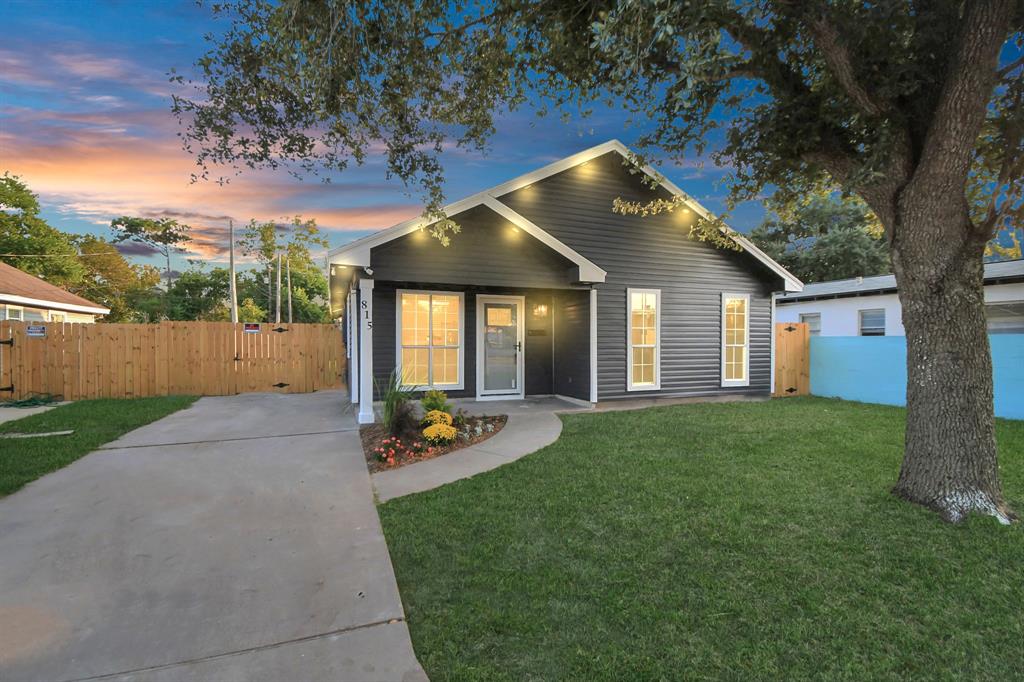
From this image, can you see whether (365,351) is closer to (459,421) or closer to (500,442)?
(459,421)

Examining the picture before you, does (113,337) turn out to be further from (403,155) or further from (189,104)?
(403,155)

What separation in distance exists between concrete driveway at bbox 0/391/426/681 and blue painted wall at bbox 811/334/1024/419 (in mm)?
10630

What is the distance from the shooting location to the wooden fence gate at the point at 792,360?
454 inches

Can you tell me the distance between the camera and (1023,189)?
457cm

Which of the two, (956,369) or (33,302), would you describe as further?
(33,302)

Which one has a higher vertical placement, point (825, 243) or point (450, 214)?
point (825, 243)

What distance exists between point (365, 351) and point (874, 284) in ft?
44.7

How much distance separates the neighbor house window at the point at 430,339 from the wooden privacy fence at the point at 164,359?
4.56m

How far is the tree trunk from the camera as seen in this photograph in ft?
12.0

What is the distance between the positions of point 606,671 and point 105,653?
232 cm

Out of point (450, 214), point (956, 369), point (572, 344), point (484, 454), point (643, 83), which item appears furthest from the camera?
point (572, 344)

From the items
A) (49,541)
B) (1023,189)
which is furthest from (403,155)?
(1023,189)

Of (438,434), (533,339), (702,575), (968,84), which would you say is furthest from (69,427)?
(968,84)

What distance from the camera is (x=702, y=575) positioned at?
9.38 feet
